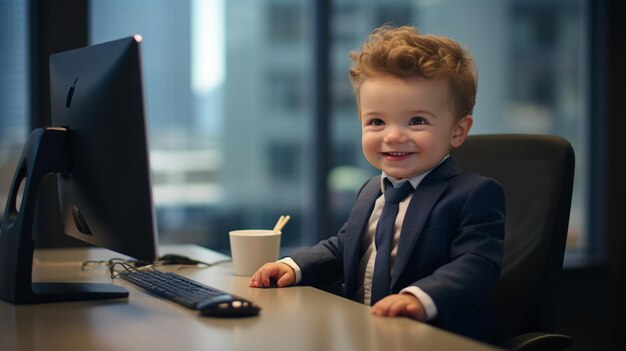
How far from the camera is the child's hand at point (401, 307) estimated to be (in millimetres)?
1034

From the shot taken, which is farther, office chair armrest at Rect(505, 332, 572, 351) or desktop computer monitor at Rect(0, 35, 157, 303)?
office chair armrest at Rect(505, 332, 572, 351)

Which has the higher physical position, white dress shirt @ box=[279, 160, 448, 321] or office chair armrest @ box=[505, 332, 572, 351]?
white dress shirt @ box=[279, 160, 448, 321]

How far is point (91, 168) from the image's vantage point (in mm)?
1181

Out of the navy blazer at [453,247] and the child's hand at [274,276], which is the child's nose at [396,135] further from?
the child's hand at [274,276]

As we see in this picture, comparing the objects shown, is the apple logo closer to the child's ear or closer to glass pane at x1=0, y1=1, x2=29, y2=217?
the child's ear

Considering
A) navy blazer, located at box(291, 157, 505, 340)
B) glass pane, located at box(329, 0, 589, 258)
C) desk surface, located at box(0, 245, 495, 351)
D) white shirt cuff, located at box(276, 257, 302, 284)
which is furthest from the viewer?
glass pane, located at box(329, 0, 589, 258)

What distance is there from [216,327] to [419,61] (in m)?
0.62

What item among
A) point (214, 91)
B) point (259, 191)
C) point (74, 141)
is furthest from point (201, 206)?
point (74, 141)

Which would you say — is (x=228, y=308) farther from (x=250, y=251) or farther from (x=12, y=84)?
(x=12, y=84)

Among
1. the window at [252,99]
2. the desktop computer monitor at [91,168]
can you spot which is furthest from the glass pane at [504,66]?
the desktop computer monitor at [91,168]

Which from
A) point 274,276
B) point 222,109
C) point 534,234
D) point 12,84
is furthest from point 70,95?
point 222,109

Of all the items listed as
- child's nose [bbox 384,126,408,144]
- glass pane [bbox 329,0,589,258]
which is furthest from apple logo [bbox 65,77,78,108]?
glass pane [bbox 329,0,589,258]

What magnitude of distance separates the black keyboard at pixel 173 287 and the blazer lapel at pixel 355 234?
31 centimetres

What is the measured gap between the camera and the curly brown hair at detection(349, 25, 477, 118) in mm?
1285
